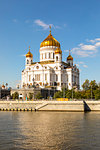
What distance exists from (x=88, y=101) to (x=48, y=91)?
36007 mm

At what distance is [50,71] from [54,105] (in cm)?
4330

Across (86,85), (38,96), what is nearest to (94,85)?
(86,85)

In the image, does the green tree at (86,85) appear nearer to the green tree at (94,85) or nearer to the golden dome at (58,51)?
the green tree at (94,85)

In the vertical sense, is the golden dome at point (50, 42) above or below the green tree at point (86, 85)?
above

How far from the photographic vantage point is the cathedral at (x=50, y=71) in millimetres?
117062

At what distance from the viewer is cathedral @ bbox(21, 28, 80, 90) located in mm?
117062

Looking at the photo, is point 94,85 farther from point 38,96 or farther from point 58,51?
point 58,51

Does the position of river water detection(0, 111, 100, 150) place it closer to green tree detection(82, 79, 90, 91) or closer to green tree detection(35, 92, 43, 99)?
green tree detection(35, 92, 43, 99)

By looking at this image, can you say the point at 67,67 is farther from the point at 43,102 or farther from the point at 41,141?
the point at 41,141

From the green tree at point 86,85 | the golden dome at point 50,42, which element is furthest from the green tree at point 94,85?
the golden dome at point 50,42

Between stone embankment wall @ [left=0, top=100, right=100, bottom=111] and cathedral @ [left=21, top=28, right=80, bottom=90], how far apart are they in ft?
109

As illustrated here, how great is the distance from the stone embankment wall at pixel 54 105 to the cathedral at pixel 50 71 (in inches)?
1308

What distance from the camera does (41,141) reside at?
31.0 metres

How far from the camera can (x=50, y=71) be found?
11681 cm
